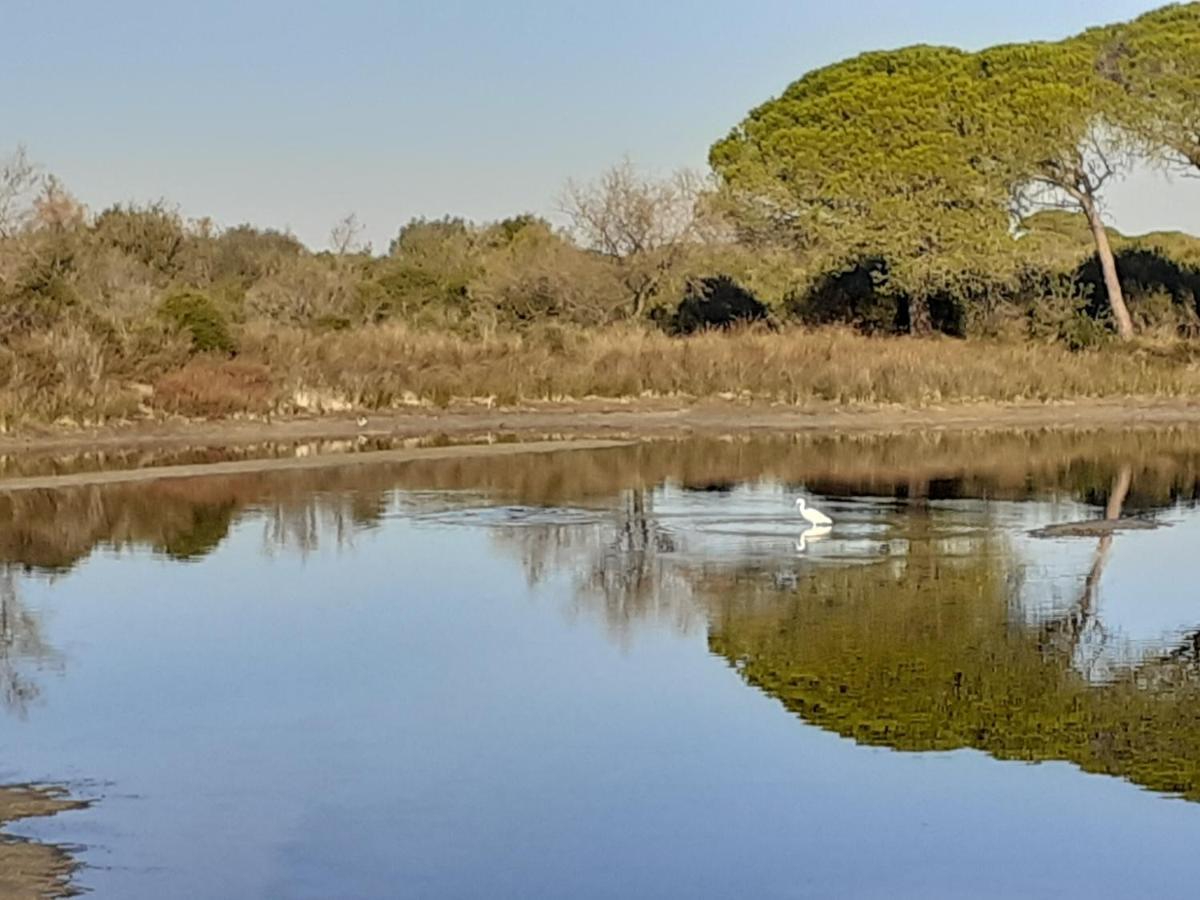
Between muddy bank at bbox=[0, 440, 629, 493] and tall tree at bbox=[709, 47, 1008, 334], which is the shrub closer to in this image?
tall tree at bbox=[709, 47, 1008, 334]

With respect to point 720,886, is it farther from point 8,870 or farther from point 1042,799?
point 8,870

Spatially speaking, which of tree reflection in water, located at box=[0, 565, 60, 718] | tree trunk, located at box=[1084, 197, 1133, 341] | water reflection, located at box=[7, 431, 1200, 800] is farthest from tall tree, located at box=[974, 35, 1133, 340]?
tree reflection in water, located at box=[0, 565, 60, 718]

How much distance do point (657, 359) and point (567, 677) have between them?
23585 millimetres

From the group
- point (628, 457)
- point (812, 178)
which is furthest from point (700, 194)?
point (628, 457)

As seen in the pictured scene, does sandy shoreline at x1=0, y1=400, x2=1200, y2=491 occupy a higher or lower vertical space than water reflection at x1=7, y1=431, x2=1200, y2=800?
higher

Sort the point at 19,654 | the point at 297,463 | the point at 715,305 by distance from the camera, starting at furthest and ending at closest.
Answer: the point at 715,305 → the point at 297,463 → the point at 19,654

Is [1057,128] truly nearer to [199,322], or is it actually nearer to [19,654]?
[199,322]

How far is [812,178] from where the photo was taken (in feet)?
151

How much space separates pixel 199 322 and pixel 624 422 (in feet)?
26.0

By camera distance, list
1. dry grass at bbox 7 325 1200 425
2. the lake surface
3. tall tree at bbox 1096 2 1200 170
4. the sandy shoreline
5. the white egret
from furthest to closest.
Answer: tall tree at bbox 1096 2 1200 170, dry grass at bbox 7 325 1200 425, the sandy shoreline, the white egret, the lake surface

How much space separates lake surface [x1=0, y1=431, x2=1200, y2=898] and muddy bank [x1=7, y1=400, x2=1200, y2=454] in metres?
7.48

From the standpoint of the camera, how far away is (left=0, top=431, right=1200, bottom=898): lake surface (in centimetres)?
823

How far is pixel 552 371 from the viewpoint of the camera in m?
34.9

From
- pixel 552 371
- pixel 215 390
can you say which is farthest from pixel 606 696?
pixel 552 371
